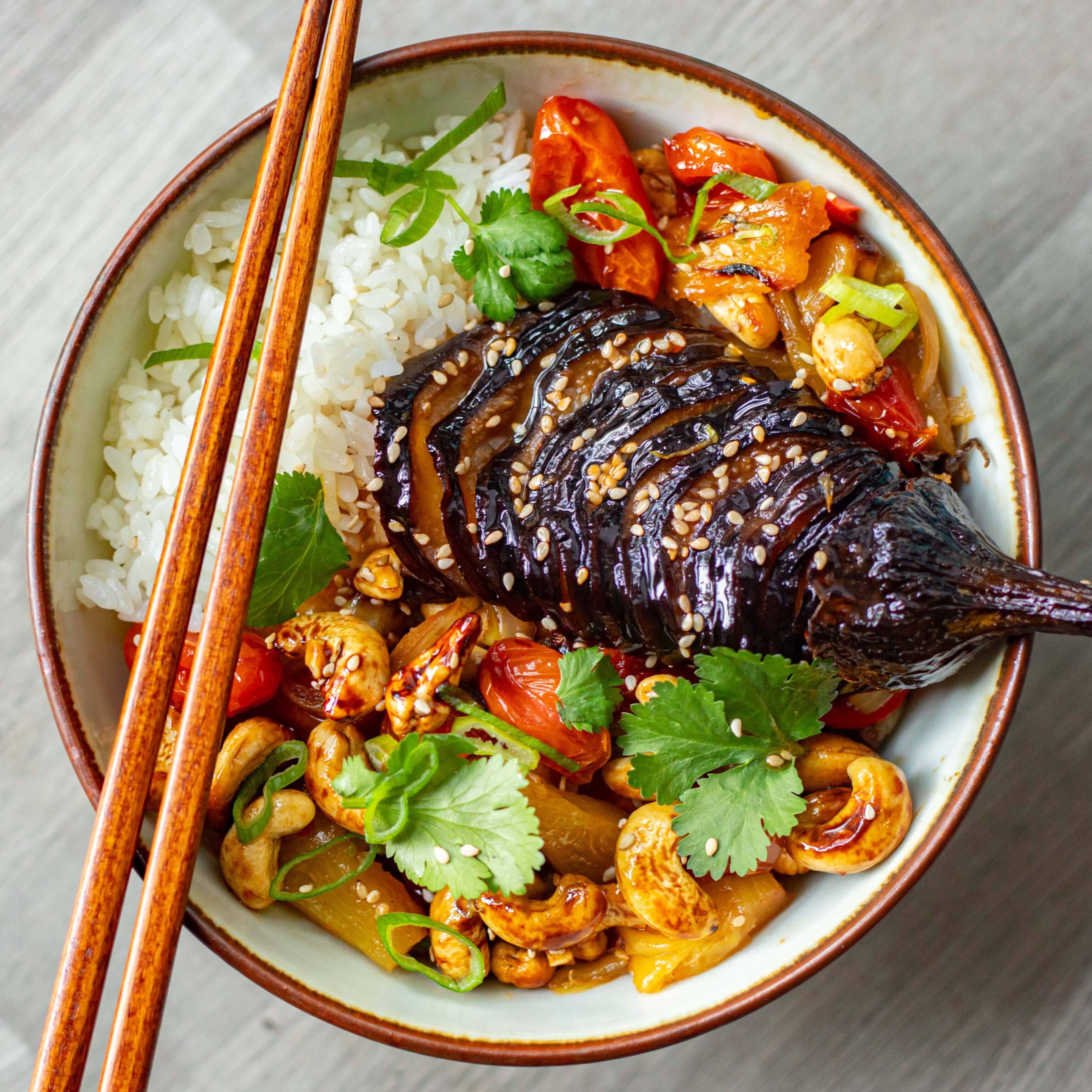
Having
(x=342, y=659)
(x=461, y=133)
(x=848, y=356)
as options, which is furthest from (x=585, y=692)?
(x=461, y=133)

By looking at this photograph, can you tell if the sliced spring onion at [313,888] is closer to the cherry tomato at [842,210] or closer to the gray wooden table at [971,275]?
the gray wooden table at [971,275]

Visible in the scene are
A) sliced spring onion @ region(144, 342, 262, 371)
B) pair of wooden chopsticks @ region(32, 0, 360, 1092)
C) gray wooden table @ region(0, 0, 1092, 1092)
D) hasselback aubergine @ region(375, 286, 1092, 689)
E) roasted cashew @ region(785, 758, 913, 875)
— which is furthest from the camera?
gray wooden table @ region(0, 0, 1092, 1092)

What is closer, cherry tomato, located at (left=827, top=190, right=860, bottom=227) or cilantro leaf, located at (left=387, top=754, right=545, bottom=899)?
cilantro leaf, located at (left=387, top=754, right=545, bottom=899)

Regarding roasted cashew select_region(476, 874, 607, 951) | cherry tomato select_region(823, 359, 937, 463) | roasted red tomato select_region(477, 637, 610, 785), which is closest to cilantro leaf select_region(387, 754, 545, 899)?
roasted cashew select_region(476, 874, 607, 951)

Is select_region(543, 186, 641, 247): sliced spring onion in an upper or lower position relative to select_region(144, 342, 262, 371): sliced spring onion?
upper

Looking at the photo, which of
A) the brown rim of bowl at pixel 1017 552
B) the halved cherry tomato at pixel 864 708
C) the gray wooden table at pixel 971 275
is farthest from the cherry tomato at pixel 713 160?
the halved cherry tomato at pixel 864 708

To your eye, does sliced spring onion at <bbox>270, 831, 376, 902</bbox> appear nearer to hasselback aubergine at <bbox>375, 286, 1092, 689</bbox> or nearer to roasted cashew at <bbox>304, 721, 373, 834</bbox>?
roasted cashew at <bbox>304, 721, 373, 834</bbox>
